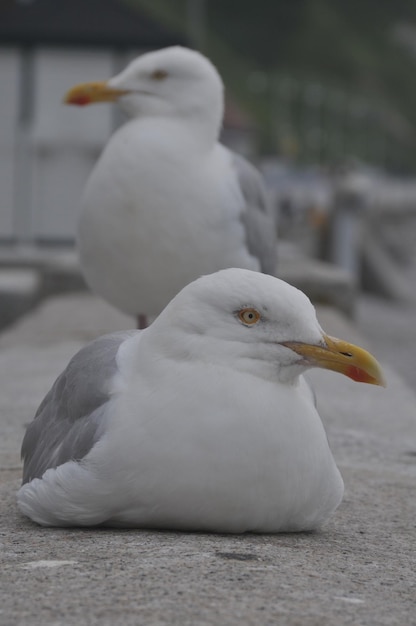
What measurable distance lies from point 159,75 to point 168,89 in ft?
0.24

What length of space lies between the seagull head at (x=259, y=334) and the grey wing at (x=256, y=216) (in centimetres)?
228

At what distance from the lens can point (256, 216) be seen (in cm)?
582

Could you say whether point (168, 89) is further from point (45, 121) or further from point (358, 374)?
point (45, 121)

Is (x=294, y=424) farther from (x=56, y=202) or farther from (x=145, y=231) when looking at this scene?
(x=56, y=202)

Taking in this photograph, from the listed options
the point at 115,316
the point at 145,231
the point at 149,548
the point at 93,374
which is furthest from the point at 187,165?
the point at 115,316

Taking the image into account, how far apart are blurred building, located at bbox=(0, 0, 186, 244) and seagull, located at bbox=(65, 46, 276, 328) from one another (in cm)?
784

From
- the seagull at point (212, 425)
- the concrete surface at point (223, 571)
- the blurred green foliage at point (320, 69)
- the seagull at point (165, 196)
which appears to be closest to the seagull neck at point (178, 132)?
the seagull at point (165, 196)

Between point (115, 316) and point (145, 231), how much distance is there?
3.25m

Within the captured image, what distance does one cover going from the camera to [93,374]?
3631mm

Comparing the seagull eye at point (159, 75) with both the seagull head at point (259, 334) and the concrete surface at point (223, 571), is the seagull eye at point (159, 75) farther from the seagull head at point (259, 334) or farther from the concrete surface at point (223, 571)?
the seagull head at point (259, 334)

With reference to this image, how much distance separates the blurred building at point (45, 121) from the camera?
44.6ft

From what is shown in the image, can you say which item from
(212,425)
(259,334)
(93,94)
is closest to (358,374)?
(259,334)

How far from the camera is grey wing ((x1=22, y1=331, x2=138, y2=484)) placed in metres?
3.52

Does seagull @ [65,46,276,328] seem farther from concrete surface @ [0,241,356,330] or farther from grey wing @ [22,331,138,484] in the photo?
concrete surface @ [0,241,356,330]
